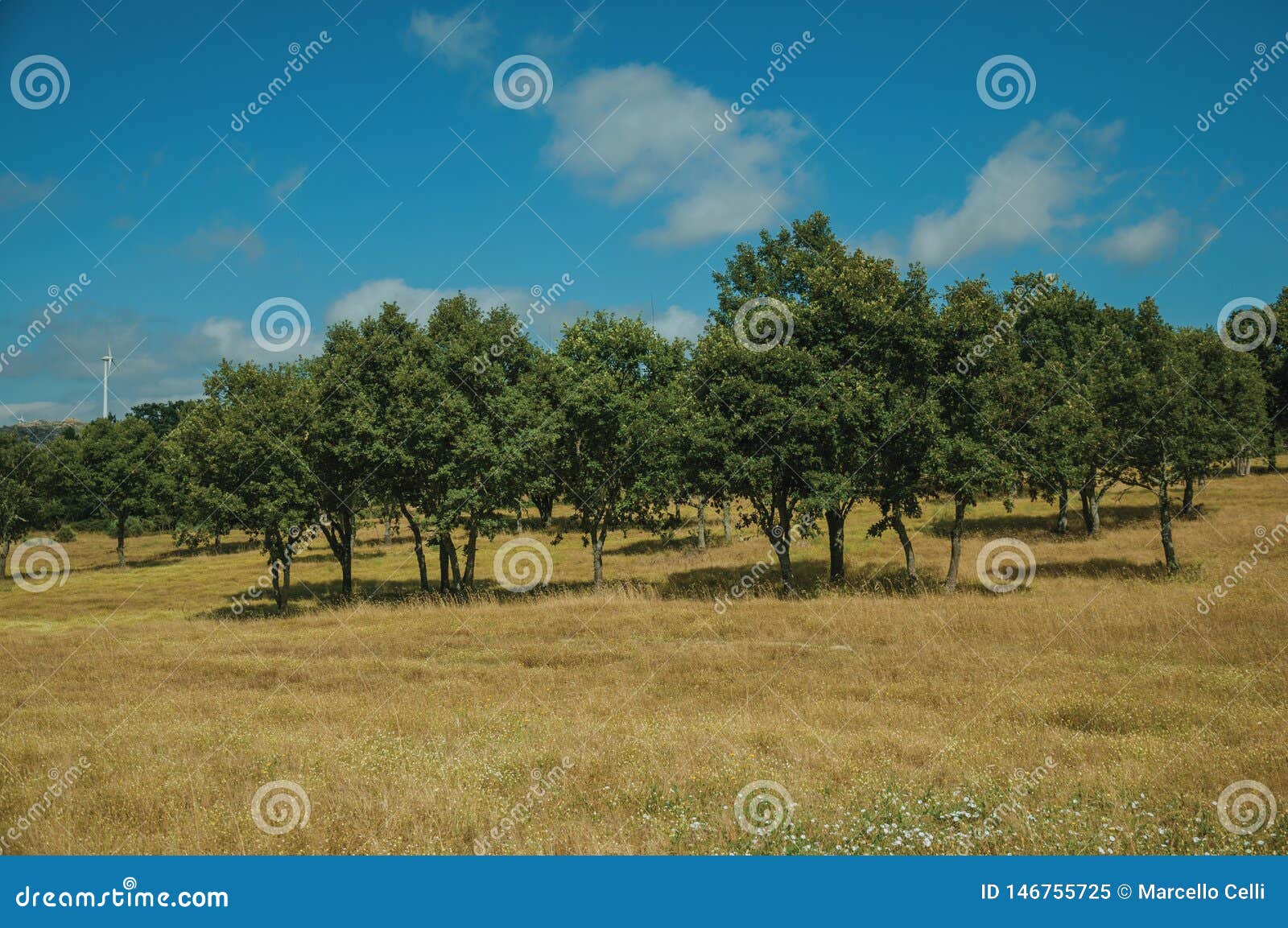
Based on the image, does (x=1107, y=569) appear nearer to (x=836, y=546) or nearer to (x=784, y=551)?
(x=836, y=546)

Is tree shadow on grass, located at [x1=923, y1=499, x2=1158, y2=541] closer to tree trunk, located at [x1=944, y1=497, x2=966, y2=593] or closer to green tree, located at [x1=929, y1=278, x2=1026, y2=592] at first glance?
tree trunk, located at [x1=944, y1=497, x2=966, y2=593]

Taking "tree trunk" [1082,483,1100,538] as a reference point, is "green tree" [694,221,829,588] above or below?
above

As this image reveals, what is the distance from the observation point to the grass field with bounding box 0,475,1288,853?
30.8 ft

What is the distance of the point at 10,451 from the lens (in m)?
79.0

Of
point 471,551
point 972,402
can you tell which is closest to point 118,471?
point 471,551

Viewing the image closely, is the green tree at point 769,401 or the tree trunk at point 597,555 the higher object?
the green tree at point 769,401

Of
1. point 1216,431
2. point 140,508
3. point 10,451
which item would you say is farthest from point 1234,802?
point 10,451

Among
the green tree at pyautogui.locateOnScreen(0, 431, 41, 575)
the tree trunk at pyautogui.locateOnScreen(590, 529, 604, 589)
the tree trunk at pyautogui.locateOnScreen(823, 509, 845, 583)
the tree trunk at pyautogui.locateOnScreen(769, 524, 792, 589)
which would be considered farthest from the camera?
the green tree at pyautogui.locateOnScreen(0, 431, 41, 575)

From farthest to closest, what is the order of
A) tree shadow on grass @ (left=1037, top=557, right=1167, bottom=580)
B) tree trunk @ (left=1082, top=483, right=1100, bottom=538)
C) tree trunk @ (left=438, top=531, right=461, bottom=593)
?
tree trunk @ (left=1082, top=483, right=1100, bottom=538) < tree trunk @ (left=438, top=531, right=461, bottom=593) < tree shadow on grass @ (left=1037, top=557, right=1167, bottom=580)

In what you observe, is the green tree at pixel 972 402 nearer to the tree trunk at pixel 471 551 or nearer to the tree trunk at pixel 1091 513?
the tree trunk at pixel 1091 513

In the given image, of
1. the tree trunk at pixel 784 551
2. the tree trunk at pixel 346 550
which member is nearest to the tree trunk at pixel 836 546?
the tree trunk at pixel 784 551

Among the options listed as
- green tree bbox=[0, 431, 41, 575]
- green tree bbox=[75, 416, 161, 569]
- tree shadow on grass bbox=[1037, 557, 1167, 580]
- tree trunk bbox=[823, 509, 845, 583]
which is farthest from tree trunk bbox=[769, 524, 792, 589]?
green tree bbox=[0, 431, 41, 575]

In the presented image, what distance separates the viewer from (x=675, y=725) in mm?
14242

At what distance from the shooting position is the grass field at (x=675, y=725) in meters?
9.40
